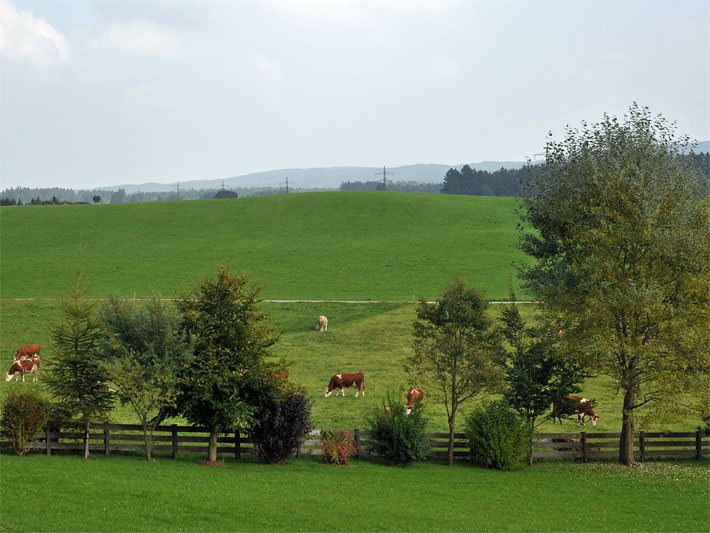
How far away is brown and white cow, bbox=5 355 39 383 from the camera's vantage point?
4278 cm

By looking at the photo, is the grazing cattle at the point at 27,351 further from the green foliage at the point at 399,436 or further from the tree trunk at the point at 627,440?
the tree trunk at the point at 627,440

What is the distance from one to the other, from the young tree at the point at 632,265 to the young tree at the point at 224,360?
1140 cm

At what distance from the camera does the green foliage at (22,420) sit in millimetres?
27125

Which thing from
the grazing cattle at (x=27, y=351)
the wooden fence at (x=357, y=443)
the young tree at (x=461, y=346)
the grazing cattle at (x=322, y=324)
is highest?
the young tree at (x=461, y=346)

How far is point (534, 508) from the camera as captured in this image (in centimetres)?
2389

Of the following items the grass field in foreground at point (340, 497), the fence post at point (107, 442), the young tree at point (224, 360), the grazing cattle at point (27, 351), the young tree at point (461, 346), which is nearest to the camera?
the grass field in foreground at point (340, 497)

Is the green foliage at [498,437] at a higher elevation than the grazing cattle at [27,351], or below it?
below

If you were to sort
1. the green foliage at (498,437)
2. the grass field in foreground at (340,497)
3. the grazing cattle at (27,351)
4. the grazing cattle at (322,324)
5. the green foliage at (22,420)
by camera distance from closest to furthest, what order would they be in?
the grass field in foreground at (340,497), the green foliage at (22,420), the green foliage at (498,437), the grazing cattle at (27,351), the grazing cattle at (322,324)

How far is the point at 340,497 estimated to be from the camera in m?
23.5

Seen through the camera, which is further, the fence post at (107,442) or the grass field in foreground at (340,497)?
the fence post at (107,442)

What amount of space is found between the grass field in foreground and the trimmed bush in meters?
0.59

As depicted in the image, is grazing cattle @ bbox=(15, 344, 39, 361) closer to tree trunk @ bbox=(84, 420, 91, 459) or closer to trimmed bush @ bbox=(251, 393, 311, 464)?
tree trunk @ bbox=(84, 420, 91, 459)

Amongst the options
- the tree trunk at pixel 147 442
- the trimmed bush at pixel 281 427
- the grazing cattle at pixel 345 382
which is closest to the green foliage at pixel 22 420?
the tree trunk at pixel 147 442

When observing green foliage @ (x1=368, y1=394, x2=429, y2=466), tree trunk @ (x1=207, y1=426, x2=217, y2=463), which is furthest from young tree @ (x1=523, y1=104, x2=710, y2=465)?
tree trunk @ (x1=207, y1=426, x2=217, y2=463)
